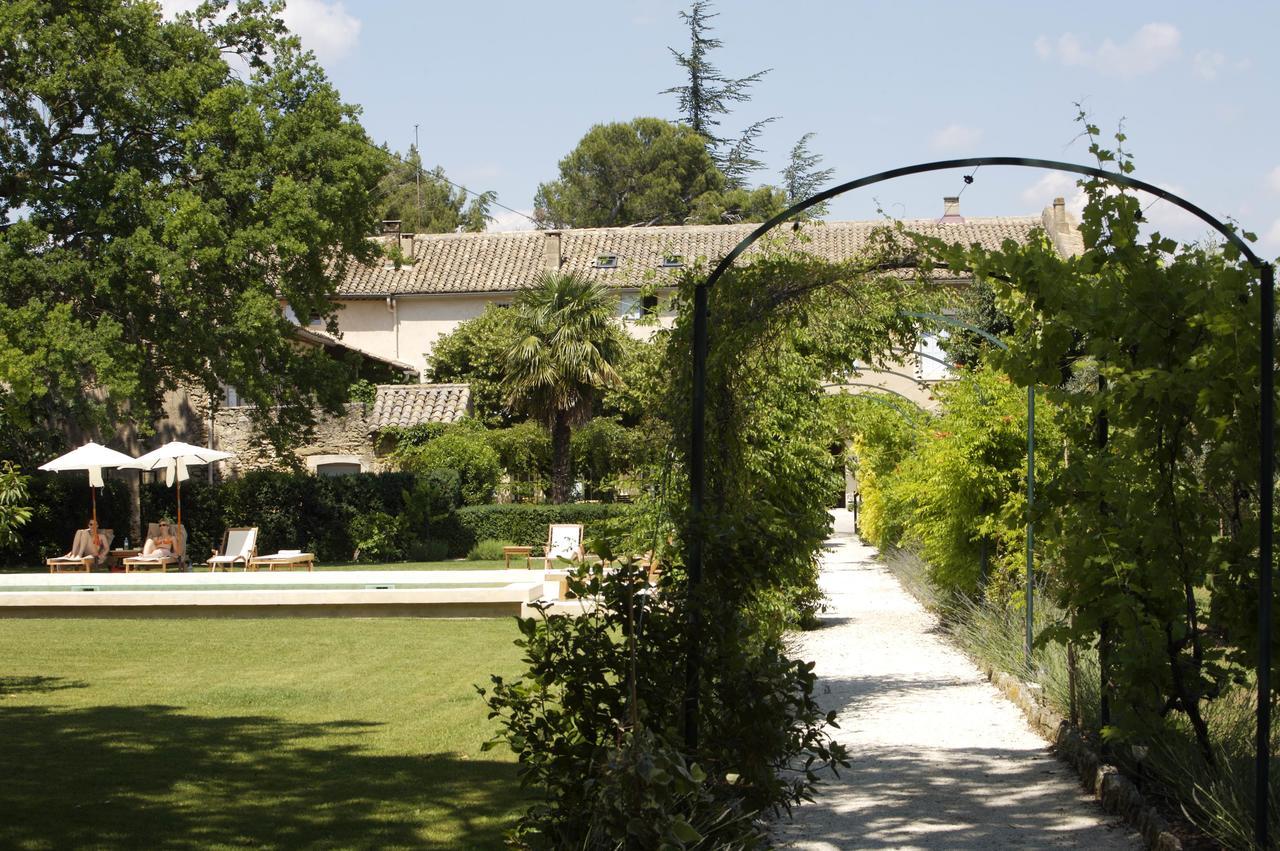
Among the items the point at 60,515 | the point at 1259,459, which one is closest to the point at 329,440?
the point at 60,515

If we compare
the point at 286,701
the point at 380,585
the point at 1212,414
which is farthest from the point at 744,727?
the point at 380,585

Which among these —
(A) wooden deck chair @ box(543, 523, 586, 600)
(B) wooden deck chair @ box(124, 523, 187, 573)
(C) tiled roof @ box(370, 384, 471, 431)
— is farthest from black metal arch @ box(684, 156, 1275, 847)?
(C) tiled roof @ box(370, 384, 471, 431)

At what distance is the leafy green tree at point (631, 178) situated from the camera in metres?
53.9

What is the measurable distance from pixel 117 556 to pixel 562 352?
9.42 metres

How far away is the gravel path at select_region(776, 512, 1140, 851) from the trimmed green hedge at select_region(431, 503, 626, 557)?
47.9 feet

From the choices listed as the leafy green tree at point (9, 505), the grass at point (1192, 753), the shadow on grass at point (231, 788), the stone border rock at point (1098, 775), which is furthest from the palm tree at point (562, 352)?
the shadow on grass at point (231, 788)

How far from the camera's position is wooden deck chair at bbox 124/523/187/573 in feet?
78.0

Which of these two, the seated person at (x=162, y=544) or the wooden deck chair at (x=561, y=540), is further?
the seated person at (x=162, y=544)

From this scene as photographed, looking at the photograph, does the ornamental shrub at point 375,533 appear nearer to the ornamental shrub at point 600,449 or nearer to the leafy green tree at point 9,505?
the ornamental shrub at point 600,449

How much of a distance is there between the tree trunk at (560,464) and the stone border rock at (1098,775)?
1978 centimetres

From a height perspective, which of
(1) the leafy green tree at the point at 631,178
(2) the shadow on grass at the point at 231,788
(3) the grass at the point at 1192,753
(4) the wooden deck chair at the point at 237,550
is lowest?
(2) the shadow on grass at the point at 231,788

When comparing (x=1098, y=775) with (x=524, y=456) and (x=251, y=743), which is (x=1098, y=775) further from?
(x=524, y=456)

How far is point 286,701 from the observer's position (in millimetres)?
10016

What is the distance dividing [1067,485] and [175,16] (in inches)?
968
